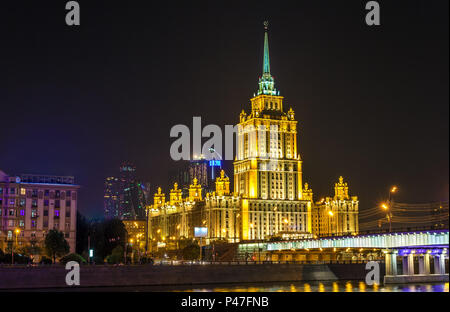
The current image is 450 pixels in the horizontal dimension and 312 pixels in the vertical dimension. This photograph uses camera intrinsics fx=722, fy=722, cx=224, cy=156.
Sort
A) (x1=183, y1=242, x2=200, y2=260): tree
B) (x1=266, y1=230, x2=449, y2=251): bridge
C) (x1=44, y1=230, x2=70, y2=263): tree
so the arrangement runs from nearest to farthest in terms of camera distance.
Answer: (x1=266, y1=230, x2=449, y2=251): bridge
(x1=44, y1=230, x2=70, y2=263): tree
(x1=183, y1=242, x2=200, y2=260): tree

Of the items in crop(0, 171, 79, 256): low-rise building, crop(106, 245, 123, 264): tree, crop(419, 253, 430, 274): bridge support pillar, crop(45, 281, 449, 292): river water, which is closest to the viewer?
crop(45, 281, 449, 292): river water

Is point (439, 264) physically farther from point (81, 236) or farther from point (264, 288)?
point (81, 236)

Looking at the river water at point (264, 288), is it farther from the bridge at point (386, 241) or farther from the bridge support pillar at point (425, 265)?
the bridge support pillar at point (425, 265)

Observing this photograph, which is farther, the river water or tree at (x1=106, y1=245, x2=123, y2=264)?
tree at (x1=106, y1=245, x2=123, y2=264)

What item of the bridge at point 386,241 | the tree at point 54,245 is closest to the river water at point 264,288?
the bridge at point 386,241

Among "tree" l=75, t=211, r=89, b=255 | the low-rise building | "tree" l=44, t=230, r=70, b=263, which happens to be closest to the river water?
"tree" l=44, t=230, r=70, b=263

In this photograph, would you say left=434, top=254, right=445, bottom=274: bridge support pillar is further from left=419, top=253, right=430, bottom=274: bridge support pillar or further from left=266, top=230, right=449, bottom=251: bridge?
left=266, top=230, right=449, bottom=251: bridge

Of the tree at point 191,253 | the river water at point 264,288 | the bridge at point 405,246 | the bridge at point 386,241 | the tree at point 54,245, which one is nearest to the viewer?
the river water at point 264,288

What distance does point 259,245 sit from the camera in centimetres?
19412

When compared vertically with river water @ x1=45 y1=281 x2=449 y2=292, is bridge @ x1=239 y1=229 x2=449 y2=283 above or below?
above

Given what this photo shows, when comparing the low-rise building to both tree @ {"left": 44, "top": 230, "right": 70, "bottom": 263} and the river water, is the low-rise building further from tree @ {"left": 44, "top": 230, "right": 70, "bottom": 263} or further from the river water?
the river water

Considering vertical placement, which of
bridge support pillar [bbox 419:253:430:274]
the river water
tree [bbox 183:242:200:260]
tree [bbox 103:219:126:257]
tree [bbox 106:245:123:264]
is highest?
tree [bbox 103:219:126:257]
